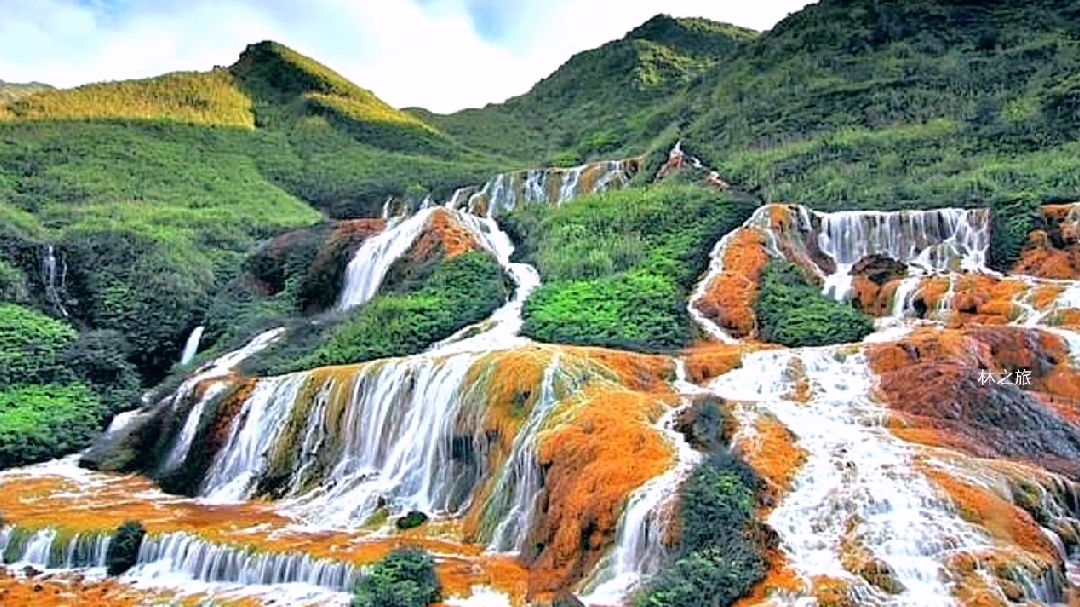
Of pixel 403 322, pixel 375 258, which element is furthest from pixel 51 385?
pixel 375 258

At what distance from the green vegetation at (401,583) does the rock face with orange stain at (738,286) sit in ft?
44.2

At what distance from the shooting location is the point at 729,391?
18906mm

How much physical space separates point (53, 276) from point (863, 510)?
28.8 meters

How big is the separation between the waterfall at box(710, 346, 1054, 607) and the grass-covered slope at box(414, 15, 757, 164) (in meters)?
45.9

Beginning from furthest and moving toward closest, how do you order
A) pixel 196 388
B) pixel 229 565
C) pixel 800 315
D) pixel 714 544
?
1. pixel 800 315
2. pixel 196 388
3. pixel 229 565
4. pixel 714 544

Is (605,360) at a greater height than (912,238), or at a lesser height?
greater

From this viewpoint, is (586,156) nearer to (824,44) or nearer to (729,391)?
(824,44)

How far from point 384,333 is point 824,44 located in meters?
37.7

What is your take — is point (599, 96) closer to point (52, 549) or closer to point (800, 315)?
point (800, 315)

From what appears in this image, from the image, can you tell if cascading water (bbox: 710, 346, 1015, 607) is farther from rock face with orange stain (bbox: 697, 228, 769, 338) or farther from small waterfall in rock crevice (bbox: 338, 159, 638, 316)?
small waterfall in rock crevice (bbox: 338, 159, 638, 316)

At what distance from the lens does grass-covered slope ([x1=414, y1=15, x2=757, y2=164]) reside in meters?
70.8

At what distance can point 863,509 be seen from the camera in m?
13.0

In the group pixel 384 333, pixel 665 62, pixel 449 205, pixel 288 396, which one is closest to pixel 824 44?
pixel 449 205

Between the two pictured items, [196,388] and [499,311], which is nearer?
[196,388]
